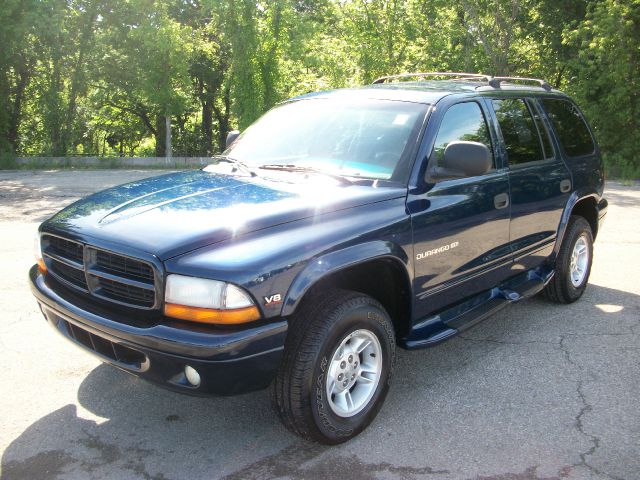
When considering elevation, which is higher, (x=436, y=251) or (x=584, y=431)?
(x=436, y=251)

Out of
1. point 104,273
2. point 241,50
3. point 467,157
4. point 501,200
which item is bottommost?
point 104,273

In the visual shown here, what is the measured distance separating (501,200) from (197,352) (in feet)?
8.19

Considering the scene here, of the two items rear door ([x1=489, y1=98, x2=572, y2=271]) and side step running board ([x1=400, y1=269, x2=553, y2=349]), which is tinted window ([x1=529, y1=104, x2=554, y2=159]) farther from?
side step running board ([x1=400, y1=269, x2=553, y2=349])

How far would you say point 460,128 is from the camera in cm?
409

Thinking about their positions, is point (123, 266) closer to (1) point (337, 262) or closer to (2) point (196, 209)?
(2) point (196, 209)

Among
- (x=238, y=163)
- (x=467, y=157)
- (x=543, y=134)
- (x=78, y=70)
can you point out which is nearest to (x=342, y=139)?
(x=238, y=163)

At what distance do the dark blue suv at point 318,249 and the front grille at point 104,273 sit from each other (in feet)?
0.04

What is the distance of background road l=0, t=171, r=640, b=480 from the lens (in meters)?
3.03

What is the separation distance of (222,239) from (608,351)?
321cm

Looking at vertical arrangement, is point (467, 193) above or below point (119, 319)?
above

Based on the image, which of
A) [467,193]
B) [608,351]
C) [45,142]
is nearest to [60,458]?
[467,193]

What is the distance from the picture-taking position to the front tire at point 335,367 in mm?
2965

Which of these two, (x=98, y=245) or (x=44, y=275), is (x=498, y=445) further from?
(x=44, y=275)

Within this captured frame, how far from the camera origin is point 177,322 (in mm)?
2812
